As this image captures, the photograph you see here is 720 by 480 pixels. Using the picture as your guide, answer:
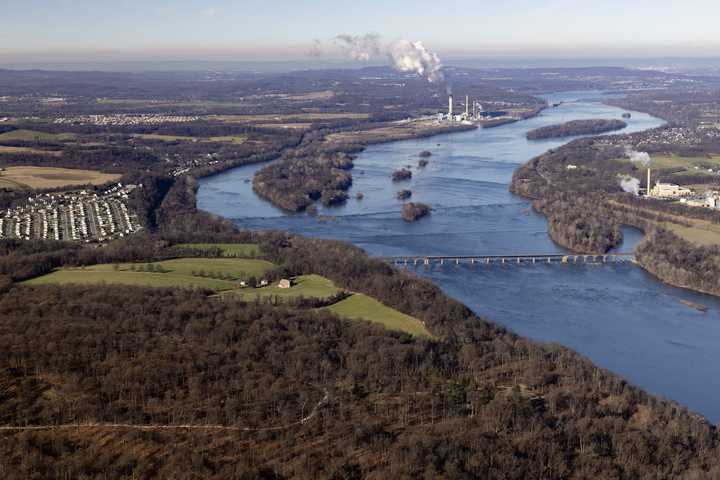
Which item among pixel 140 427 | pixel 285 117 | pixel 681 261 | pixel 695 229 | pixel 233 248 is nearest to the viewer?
pixel 140 427

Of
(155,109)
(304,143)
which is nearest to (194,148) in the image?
(304,143)

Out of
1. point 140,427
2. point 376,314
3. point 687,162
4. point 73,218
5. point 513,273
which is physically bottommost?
point 513,273

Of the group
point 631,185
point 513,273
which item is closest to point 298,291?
point 513,273

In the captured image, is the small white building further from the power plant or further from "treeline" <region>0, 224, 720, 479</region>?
the power plant

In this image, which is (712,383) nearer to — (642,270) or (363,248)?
(642,270)

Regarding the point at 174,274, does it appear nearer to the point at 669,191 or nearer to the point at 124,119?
the point at 669,191

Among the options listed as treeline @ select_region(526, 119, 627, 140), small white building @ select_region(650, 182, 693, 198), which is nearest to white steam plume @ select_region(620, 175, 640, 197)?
small white building @ select_region(650, 182, 693, 198)
